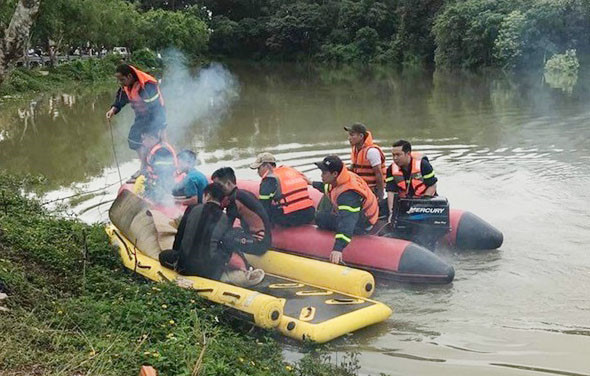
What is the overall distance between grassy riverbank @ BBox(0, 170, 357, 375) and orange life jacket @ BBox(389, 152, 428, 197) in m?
2.84

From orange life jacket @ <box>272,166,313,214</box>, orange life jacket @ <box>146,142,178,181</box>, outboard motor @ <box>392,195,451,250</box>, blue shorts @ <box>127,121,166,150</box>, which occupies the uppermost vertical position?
blue shorts @ <box>127,121,166,150</box>

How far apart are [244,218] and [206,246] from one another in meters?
0.67

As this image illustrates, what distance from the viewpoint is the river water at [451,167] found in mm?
5281

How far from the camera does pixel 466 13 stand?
40188 mm

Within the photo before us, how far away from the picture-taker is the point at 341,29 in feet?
184

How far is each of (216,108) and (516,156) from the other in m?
11.6

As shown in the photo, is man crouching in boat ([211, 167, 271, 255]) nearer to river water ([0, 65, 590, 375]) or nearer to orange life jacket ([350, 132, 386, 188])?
river water ([0, 65, 590, 375])

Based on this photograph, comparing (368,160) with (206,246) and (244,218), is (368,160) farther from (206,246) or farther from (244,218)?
(206,246)

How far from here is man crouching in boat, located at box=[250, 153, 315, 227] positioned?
22.8 ft

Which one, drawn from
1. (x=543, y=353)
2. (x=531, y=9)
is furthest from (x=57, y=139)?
(x=531, y=9)

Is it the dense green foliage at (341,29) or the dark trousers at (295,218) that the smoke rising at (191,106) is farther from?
the dark trousers at (295,218)

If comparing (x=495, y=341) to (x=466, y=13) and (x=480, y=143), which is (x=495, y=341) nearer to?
(x=480, y=143)

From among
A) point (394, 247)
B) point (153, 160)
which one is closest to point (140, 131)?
point (153, 160)

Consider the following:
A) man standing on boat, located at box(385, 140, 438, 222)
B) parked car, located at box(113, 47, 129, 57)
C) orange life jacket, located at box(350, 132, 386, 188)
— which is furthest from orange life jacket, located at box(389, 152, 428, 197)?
parked car, located at box(113, 47, 129, 57)
